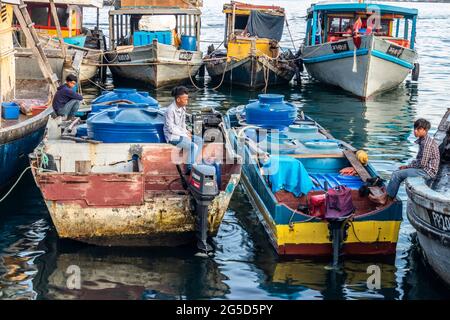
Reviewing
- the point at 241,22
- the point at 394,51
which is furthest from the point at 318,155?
the point at 241,22

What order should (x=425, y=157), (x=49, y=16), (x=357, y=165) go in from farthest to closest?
(x=49, y=16), (x=357, y=165), (x=425, y=157)

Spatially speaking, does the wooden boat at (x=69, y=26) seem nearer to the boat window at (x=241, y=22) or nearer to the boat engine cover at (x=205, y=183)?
the boat window at (x=241, y=22)

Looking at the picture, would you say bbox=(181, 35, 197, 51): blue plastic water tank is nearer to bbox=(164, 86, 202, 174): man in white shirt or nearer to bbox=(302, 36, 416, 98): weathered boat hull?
bbox=(302, 36, 416, 98): weathered boat hull

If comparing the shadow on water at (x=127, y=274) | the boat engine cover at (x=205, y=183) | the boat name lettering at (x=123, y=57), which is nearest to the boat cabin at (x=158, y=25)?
the boat name lettering at (x=123, y=57)

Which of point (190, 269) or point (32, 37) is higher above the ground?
point (32, 37)

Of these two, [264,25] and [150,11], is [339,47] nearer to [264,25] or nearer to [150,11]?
[264,25]

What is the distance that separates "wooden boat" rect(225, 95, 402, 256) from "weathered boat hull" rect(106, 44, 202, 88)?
1307 cm

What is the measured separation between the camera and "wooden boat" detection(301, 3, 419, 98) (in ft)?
79.4

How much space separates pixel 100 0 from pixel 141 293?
65.7 ft

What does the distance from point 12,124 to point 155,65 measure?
12713 millimetres

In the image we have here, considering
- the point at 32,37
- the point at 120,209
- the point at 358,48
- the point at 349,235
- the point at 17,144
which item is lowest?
the point at 349,235

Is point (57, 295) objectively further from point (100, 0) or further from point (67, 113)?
point (100, 0)

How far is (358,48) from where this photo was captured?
24.0 m
